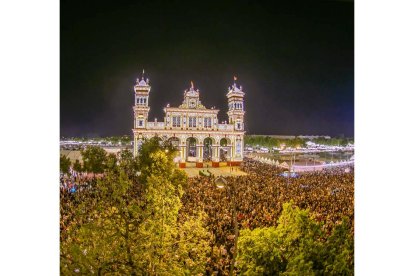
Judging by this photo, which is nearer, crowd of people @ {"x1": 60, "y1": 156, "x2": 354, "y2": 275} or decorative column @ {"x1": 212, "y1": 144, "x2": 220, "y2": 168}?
crowd of people @ {"x1": 60, "y1": 156, "x2": 354, "y2": 275}

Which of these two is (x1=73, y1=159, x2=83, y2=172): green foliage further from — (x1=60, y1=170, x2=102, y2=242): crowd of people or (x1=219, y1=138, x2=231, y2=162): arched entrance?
(x1=219, y1=138, x2=231, y2=162): arched entrance

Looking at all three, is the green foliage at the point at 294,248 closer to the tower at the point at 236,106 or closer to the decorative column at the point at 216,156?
the decorative column at the point at 216,156

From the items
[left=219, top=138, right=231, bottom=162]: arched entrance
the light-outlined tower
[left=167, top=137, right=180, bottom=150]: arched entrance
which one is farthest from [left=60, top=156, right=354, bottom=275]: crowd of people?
the light-outlined tower

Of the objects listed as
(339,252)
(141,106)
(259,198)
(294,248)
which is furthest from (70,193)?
(339,252)

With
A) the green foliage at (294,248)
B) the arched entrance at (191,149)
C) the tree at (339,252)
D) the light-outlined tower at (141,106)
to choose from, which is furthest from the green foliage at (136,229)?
the tree at (339,252)

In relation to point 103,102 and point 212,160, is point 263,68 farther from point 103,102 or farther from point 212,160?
point 103,102

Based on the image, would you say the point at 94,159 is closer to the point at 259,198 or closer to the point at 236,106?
the point at 236,106

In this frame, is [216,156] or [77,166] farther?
[216,156]
